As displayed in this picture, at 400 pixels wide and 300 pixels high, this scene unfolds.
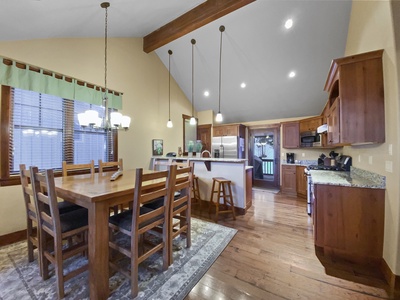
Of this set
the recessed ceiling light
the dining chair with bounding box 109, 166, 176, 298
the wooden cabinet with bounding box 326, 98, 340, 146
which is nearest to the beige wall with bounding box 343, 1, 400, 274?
the wooden cabinet with bounding box 326, 98, 340, 146

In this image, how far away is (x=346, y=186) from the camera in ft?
6.62

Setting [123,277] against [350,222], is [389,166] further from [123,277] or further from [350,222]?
[123,277]

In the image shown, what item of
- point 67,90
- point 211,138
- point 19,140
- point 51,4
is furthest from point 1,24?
point 211,138

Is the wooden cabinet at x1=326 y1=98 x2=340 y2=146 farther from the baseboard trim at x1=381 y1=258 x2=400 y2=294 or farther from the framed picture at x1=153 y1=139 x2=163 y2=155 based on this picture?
the framed picture at x1=153 y1=139 x2=163 y2=155

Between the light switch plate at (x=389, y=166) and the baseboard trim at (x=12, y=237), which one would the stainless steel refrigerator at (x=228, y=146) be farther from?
the baseboard trim at (x=12, y=237)

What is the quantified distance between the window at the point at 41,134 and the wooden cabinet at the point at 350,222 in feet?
12.9

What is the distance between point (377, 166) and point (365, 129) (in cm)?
50

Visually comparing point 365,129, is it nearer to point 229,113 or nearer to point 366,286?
point 366,286

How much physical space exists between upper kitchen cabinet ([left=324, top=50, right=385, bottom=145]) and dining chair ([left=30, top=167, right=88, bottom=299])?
314 centimetres

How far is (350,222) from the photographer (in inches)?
79.0

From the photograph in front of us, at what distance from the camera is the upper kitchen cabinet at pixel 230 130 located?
577 centimetres

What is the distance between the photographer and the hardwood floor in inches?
60.8

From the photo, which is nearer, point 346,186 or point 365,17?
point 346,186

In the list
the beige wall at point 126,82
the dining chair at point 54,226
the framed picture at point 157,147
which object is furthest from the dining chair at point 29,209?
the framed picture at point 157,147
